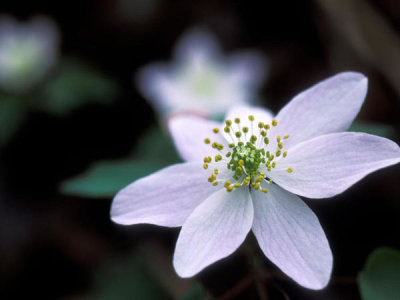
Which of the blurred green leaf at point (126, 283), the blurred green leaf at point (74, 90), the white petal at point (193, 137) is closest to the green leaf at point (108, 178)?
the white petal at point (193, 137)

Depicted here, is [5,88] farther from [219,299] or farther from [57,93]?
[219,299]

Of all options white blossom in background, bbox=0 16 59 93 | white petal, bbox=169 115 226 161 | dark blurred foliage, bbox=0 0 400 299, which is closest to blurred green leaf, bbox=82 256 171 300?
dark blurred foliage, bbox=0 0 400 299

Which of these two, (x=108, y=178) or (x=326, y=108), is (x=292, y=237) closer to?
(x=326, y=108)

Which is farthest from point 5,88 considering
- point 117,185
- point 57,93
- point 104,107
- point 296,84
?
point 117,185

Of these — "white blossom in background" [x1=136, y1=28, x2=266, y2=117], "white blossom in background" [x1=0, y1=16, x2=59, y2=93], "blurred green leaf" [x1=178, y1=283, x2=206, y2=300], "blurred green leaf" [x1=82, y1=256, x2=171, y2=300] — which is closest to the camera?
"blurred green leaf" [x1=178, y1=283, x2=206, y2=300]

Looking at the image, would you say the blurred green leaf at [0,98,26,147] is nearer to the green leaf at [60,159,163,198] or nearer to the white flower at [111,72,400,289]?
the green leaf at [60,159,163,198]

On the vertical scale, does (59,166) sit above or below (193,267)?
below
